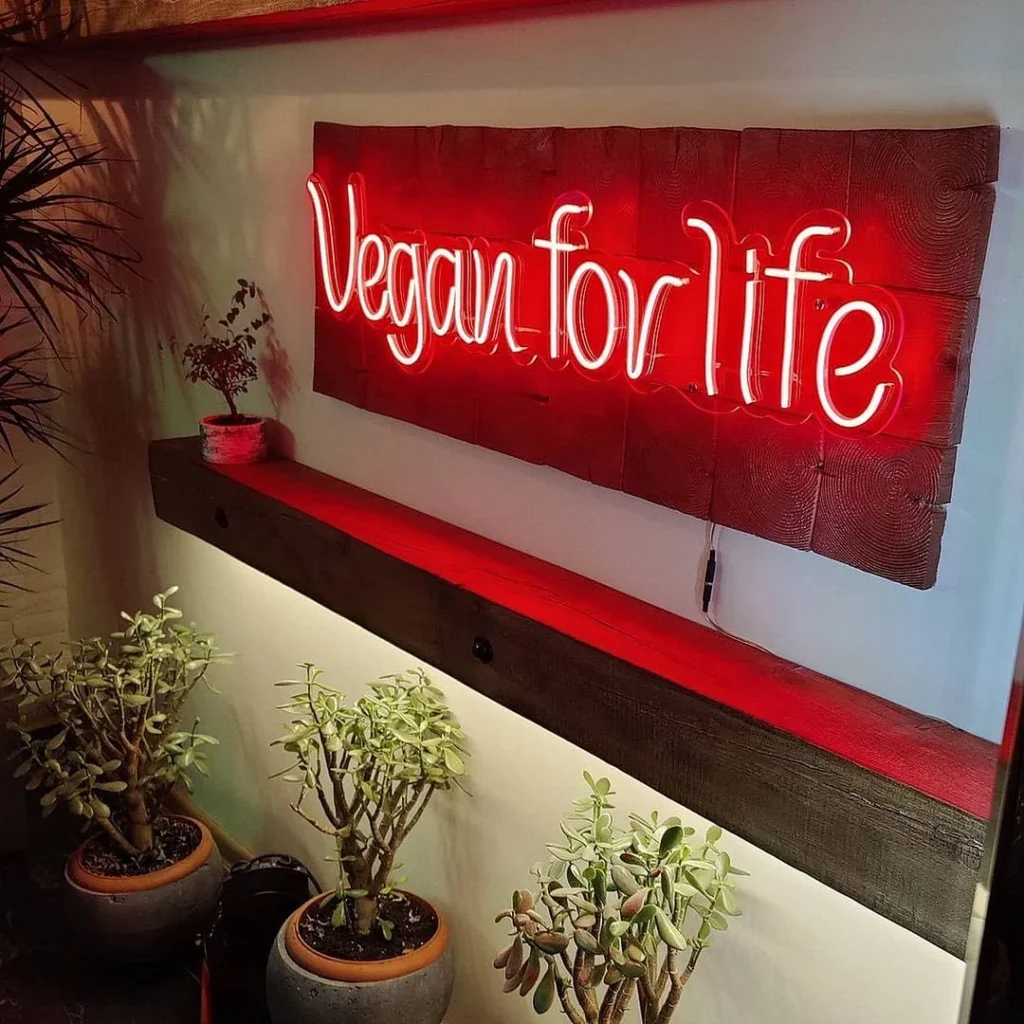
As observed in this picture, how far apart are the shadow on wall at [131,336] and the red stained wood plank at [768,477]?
→ 1467 millimetres

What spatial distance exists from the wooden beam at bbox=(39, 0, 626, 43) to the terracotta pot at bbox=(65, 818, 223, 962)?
2108 mm

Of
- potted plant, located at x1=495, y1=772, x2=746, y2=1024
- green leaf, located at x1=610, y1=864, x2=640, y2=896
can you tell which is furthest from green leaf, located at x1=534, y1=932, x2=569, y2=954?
green leaf, located at x1=610, y1=864, x2=640, y2=896

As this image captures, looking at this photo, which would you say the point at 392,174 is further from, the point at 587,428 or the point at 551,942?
the point at 551,942

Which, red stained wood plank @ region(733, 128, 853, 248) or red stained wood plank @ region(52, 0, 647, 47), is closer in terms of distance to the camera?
red stained wood plank @ region(733, 128, 853, 248)

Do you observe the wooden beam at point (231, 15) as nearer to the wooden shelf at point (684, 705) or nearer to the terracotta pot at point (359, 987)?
the wooden shelf at point (684, 705)

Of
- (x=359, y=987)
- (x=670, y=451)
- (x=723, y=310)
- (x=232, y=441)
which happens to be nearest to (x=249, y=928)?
(x=359, y=987)

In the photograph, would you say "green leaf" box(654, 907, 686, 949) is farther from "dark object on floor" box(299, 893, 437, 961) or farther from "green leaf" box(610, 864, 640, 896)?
"dark object on floor" box(299, 893, 437, 961)

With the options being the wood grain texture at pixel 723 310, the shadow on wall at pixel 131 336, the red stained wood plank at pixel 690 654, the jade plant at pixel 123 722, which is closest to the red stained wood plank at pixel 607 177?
the wood grain texture at pixel 723 310

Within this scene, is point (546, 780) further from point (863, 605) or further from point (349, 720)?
point (863, 605)

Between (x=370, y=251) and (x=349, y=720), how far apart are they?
102cm

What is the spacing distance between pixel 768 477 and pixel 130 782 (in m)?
1.97

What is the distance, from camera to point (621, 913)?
1736 millimetres

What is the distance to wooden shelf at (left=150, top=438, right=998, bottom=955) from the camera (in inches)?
57.8

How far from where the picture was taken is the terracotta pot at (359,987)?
2346 mm
